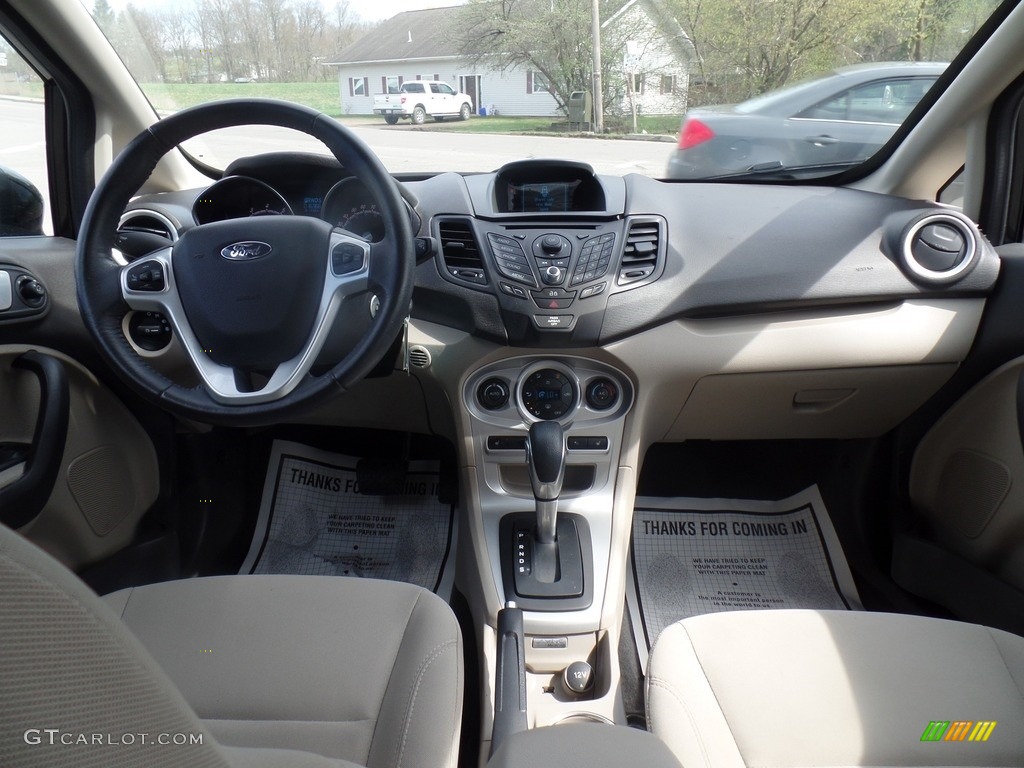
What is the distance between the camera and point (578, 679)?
1.58m

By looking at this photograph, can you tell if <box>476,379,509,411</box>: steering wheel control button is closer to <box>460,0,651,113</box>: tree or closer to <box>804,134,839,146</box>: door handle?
<box>460,0,651,113</box>: tree

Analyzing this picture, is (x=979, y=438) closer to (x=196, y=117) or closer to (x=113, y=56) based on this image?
(x=196, y=117)

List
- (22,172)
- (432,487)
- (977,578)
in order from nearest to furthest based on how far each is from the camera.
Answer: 1. (977,578)
2. (22,172)
3. (432,487)

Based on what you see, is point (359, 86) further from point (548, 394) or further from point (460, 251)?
point (548, 394)

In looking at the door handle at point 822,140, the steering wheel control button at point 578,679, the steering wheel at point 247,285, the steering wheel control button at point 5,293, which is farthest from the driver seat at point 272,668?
the door handle at point 822,140

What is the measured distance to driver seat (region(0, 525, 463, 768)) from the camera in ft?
1.60

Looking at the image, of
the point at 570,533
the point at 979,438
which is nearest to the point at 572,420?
the point at 570,533

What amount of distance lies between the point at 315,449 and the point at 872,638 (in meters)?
1.66

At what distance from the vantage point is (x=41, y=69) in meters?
Answer: 1.72

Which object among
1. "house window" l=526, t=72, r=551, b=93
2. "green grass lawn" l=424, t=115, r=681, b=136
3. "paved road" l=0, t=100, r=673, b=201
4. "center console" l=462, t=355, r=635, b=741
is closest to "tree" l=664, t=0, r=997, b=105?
"green grass lawn" l=424, t=115, r=681, b=136

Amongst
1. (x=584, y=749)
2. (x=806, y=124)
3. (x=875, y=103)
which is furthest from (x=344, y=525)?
(x=875, y=103)

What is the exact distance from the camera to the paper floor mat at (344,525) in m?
2.13
